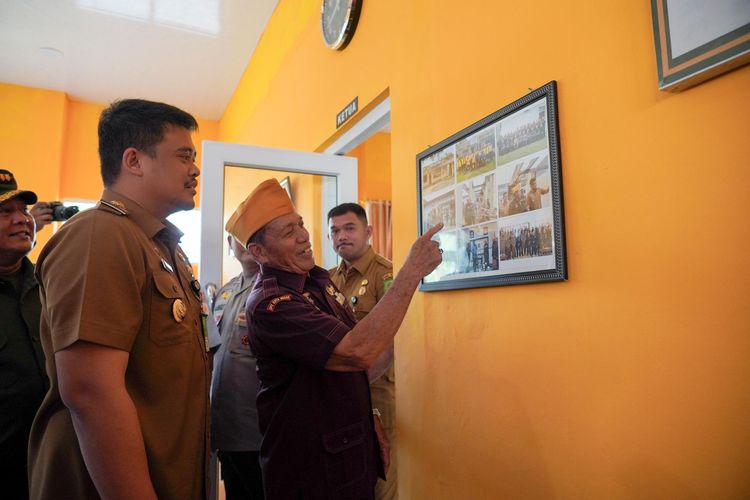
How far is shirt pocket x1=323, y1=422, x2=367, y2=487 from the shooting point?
1159 mm

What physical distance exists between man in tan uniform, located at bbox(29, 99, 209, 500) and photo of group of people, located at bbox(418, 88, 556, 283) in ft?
2.53

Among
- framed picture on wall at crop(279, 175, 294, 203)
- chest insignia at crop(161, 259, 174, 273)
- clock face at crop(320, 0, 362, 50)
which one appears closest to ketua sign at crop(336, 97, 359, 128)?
clock face at crop(320, 0, 362, 50)

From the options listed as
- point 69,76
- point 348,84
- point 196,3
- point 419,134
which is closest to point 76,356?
point 419,134

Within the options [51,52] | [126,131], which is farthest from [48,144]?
[126,131]

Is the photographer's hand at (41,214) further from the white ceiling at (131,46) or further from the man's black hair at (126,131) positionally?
the white ceiling at (131,46)

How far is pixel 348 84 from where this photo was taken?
7.66ft

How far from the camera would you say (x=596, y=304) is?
3.46 feet

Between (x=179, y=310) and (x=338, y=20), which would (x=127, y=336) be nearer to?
(x=179, y=310)

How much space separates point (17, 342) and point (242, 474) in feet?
2.78

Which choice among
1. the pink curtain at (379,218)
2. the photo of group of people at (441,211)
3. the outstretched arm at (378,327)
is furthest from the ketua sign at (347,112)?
the pink curtain at (379,218)

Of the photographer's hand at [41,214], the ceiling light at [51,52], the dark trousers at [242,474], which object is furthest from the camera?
the ceiling light at [51,52]

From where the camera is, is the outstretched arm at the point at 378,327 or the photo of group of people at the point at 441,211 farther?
the photo of group of people at the point at 441,211

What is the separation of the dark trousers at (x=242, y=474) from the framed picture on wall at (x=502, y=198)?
2.89 ft

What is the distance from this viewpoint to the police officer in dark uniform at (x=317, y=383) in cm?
112
